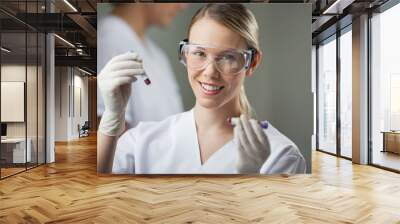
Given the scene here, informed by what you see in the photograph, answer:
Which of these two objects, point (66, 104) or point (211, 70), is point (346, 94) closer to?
point (211, 70)

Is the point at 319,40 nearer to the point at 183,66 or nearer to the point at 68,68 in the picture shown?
the point at 183,66

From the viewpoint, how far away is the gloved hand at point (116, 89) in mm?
6539

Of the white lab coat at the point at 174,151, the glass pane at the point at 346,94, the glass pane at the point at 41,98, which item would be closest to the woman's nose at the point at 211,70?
the white lab coat at the point at 174,151

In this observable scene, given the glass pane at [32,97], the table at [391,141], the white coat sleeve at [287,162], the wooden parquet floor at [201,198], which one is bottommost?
the wooden parquet floor at [201,198]

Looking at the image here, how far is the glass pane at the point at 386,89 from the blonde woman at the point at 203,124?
2344 mm

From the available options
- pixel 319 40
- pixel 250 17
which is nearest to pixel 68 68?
pixel 319 40

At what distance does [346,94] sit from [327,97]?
1492 mm

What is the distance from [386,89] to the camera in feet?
25.7

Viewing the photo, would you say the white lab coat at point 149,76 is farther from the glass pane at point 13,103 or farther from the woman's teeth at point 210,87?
the glass pane at point 13,103

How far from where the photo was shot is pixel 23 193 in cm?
545

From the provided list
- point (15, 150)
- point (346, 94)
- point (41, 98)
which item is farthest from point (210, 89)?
point (346, 94)

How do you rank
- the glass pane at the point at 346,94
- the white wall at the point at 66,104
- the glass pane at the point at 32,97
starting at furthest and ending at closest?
the white wall at the point at 66,104
the glass pane at the point at 346,94
the glass pane at the point at 32,97

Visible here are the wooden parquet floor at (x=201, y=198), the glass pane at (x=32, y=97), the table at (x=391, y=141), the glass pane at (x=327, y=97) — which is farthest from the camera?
the glass pane at (x=327, y=97)

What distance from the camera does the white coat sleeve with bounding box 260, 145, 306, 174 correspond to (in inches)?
260
